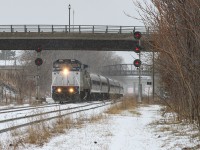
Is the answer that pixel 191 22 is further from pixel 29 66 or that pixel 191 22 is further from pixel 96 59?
pixel 96 59

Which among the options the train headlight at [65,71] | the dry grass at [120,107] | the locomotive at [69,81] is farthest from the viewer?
the train headlight at [65,71]

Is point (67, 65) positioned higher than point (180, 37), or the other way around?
point (67, 65)

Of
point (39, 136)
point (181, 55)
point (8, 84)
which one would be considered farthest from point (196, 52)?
point (8, 84)

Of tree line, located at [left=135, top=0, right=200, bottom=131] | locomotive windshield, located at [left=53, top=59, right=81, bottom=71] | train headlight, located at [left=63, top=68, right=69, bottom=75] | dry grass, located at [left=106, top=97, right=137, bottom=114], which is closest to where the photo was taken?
tree line, located at [left=135, top=0, right=200, bottom=131]

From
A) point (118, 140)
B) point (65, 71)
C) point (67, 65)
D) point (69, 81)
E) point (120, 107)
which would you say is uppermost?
point (67, 65)

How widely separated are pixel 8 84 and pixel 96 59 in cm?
7903

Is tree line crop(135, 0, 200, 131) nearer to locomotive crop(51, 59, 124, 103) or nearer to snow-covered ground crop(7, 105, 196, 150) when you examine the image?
snow-covered ground crop(7, 105, 196, 150)

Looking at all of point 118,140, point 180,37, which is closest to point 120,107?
point 118,140

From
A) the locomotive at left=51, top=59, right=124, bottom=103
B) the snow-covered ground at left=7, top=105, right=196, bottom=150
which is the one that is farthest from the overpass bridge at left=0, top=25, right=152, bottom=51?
the snow-covered ground at left=7, top=105, right=196, bottom=150

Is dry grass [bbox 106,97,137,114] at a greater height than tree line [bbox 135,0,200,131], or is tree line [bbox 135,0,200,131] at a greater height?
tree line [bbox 135,0,200,131]

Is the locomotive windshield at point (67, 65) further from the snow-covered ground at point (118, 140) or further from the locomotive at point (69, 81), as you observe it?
the snow-covered ground at point (118, 140)

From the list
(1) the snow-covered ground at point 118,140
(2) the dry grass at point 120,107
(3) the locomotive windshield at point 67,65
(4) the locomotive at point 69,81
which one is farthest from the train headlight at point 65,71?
(1) the snow-covered ground at point 118,140

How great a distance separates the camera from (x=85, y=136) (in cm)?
1145

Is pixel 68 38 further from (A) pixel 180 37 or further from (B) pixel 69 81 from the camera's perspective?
(A) pixel 180 37
